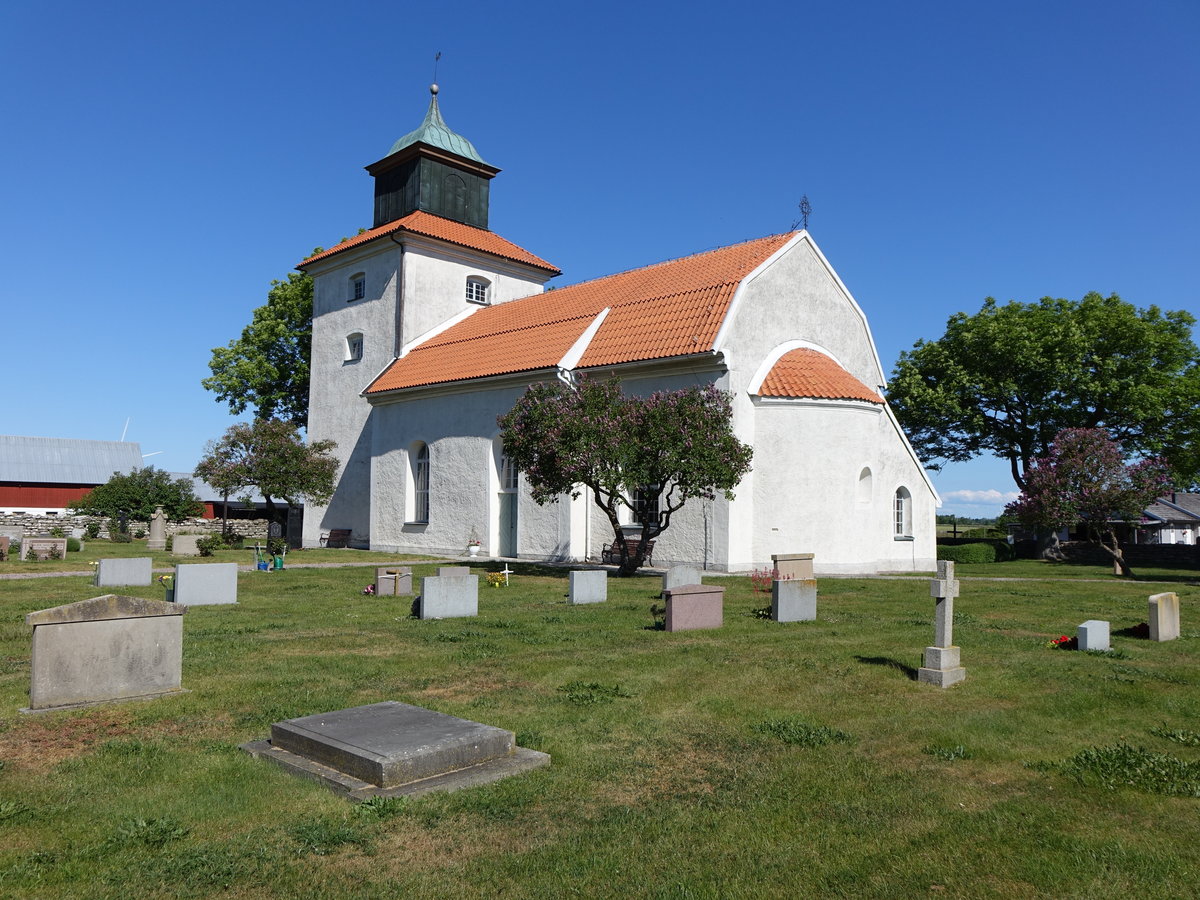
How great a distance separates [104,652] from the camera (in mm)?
7297

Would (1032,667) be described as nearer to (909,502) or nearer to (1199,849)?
(1199,849)

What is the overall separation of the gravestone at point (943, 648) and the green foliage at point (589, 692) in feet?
10.9

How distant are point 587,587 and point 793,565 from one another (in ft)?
16.4

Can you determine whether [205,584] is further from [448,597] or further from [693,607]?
[693,607]

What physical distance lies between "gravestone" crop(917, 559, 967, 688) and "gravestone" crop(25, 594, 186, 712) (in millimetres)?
7519

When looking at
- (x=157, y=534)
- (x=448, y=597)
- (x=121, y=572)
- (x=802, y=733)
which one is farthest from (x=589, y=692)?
(x=157, y=534)

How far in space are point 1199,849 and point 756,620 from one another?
8511 millimetres

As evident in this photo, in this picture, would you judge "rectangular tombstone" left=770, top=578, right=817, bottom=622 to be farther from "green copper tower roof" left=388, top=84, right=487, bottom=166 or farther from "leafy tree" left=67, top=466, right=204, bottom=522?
"leafy tree" left=67, top=466, right=204, bottom=522

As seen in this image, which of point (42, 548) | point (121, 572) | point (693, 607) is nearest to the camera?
point (693, 607)

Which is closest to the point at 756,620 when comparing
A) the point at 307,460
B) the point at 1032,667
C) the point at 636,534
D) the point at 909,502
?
the point at 1032,667

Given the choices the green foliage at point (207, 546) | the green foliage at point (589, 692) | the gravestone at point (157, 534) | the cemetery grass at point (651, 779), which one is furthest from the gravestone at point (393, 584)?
the gravestone at point (157, 534)

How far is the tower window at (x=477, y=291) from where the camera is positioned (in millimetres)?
33450

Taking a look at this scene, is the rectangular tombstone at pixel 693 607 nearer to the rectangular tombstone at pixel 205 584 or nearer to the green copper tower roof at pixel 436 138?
the rectangular tombstone at pixel 205 584

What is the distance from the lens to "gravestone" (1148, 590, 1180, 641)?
11.5 meters
